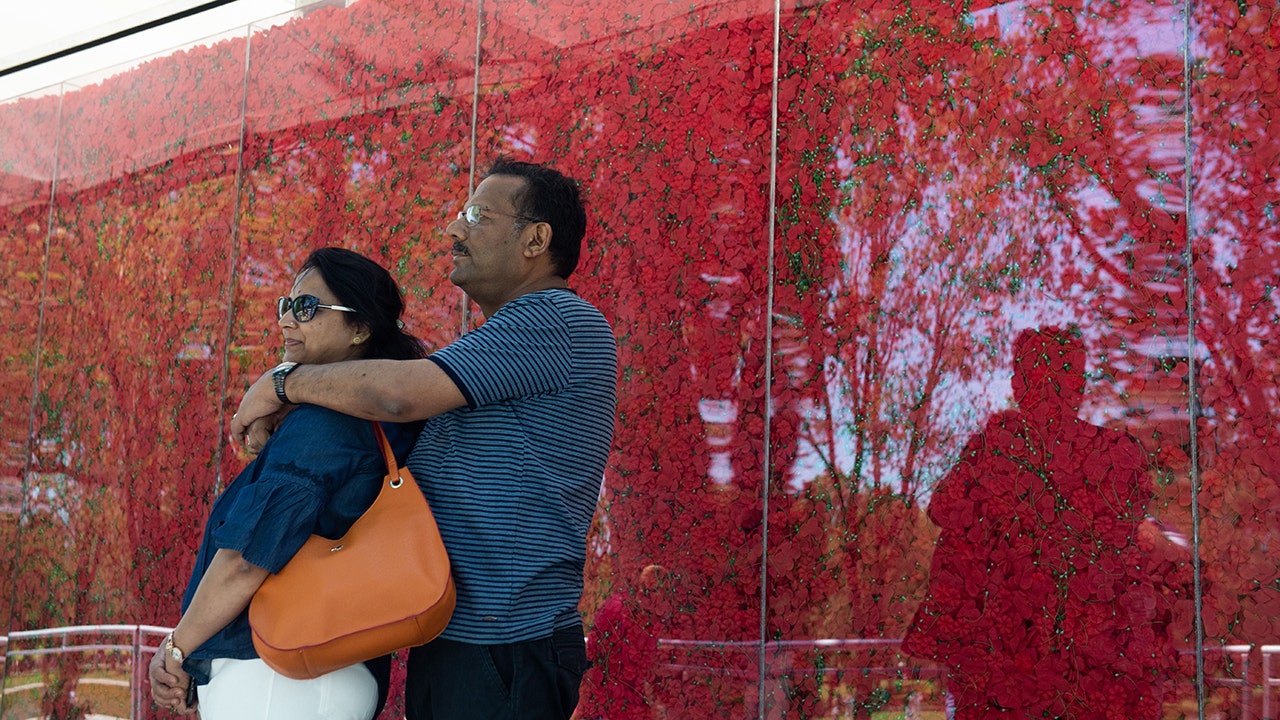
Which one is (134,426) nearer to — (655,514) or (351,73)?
(351,73)

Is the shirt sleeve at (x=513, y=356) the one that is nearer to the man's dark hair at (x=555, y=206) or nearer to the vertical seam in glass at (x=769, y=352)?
the man's dark hair at (x=555, y=206)

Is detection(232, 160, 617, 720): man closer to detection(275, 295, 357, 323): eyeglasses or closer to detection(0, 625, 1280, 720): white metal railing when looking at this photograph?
detection(275, 295, 357, 323): eyeglasses

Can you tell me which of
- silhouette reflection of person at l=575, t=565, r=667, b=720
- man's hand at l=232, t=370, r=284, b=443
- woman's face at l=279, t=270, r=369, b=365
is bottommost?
silhouette reflection of person at l=575, t=565, r=667, b=720

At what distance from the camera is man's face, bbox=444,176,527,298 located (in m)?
2.23

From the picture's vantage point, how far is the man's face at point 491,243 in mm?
2232

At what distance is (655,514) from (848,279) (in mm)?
936

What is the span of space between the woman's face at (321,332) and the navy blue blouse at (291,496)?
19 centimetres

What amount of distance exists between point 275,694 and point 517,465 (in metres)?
0.52

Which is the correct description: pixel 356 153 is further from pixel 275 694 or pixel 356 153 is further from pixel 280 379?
pixel 275 694

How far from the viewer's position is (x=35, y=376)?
19.3 ft

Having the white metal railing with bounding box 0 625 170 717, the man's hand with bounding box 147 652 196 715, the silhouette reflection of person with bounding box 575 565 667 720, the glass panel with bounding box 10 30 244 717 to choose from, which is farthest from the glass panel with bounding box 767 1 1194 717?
the white metal railing with bounding box 0 625 170 717

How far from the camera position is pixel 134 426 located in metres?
5.36

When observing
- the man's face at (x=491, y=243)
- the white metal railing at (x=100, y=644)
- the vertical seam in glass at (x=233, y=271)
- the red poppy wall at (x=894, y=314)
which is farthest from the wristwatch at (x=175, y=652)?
the white metal railing at (x=100, y=644)

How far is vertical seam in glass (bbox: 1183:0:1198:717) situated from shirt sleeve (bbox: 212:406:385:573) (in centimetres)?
203
